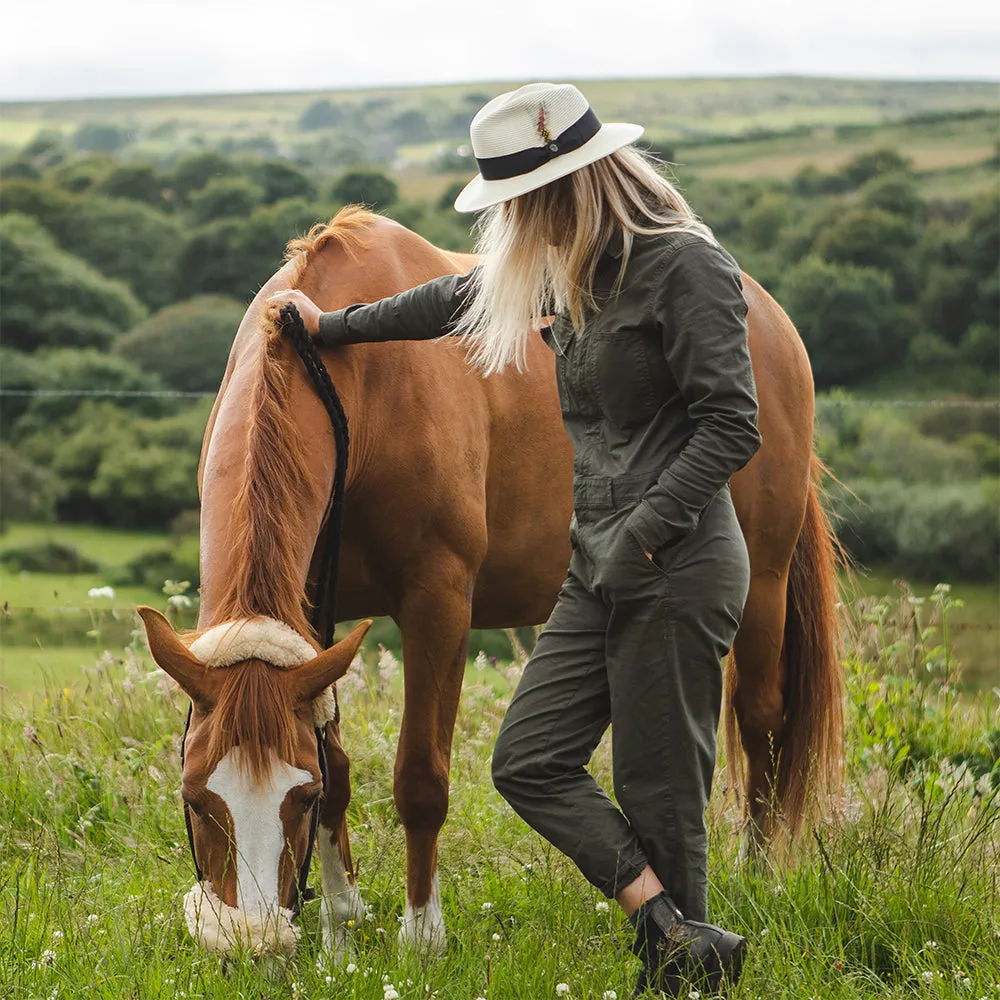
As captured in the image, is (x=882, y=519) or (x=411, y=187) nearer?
(x=882, y=519)

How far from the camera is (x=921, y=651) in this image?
5.30 metres

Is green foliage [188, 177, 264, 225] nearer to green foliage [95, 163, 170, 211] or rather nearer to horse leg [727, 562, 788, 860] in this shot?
green foliage [95, 163, 170, 211]

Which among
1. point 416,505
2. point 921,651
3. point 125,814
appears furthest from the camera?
point 921,651

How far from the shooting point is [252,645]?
274cm

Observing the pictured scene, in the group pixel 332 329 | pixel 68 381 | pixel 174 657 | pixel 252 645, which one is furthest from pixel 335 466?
pixel 68 381

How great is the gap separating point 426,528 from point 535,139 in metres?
1.32

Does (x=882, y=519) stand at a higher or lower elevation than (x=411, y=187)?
lower

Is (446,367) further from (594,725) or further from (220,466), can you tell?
(594,725)

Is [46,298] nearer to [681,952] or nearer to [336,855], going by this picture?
[336,855]

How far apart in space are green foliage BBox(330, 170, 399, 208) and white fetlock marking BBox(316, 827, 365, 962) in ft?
81.2

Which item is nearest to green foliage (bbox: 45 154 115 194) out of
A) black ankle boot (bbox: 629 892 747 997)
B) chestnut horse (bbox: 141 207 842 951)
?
chestnut horse (bbox: 141 207 842 951)

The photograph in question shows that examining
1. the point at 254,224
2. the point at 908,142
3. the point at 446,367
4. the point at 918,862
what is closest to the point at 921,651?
the point at 918,862

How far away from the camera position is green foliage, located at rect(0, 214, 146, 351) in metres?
27.3

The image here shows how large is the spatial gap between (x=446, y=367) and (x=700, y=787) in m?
1.61
